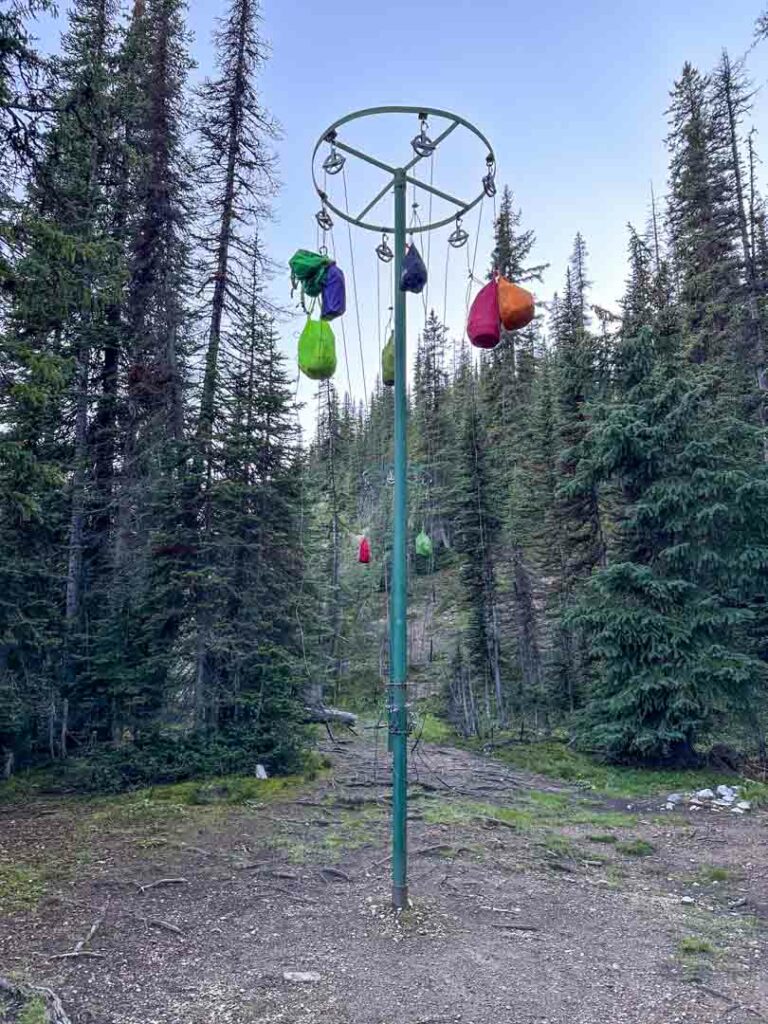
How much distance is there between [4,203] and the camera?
6707 mm

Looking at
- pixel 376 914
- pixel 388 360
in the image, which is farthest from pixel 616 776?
pixel 388 360

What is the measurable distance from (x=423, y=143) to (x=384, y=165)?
403mm

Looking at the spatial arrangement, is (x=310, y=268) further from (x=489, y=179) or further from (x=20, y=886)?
(x=20, y=886)

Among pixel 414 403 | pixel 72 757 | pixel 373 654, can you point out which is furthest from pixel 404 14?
Result: pixel 414 403

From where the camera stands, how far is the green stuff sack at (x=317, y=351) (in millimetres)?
5371

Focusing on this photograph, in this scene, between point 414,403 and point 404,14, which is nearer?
point 404,14

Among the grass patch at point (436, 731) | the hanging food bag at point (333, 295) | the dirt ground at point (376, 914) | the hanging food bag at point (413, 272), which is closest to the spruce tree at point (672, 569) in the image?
the dirt ground at point (376, 914)

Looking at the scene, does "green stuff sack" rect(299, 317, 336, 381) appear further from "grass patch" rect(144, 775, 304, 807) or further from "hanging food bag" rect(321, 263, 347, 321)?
"grass patch" rect(144, 775, 304, 807)

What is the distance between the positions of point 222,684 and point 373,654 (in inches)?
565

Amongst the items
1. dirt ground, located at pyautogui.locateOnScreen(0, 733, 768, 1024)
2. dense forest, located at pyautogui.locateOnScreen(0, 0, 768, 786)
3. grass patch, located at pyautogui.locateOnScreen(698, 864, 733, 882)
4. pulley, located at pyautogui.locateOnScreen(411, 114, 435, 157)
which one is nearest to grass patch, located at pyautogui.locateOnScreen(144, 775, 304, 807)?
dirt ground, located at pyautogui.locateOnScreen(0, 733, 768, 1024)

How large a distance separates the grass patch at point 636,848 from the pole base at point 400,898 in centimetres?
351

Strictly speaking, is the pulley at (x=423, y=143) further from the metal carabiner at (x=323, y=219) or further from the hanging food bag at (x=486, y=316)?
the hanging food bag at (x=486, y=316)

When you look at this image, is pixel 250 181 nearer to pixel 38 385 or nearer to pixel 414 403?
pixel 38 385

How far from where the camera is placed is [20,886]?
5.58 metres
